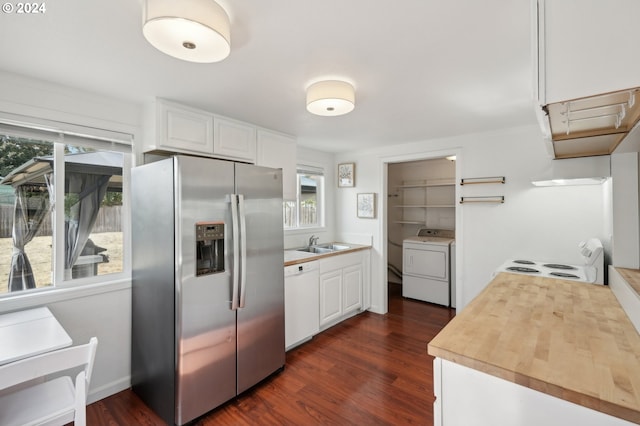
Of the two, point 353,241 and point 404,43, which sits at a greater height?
point 404,43

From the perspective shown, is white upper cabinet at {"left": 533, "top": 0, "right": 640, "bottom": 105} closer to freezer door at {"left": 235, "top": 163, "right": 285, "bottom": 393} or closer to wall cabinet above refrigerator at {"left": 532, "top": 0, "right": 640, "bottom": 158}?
wall cabinet above refrigerator at {"left": 532, "top": 0, "right": 640, "bottom": 158}

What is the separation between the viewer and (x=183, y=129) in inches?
92.2

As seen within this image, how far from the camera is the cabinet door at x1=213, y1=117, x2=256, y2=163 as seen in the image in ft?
8.50

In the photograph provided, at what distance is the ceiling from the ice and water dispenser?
972 millimetres

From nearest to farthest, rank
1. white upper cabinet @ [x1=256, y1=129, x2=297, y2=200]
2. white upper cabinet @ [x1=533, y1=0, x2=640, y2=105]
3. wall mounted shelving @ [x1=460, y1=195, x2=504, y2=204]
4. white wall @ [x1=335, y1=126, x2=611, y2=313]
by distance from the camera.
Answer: white upper cabinet @ [x1=533, y1=0, x2=640, y2=105], white wall @ [x1=335, y1=126, x2=611, y2=313], white upper cabinet @ [x1=256, y1=129, x2=297, y2=200], wall mounted shelving @ [x1=460, y1=195, x2=504, y2=204]

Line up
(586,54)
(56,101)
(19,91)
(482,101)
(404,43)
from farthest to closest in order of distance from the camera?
(482,101)
(56,101)
(19,91)
(404,43)
(586,54)

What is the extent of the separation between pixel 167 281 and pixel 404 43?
2003mm

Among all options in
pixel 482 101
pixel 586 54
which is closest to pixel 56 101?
pixel 586 54

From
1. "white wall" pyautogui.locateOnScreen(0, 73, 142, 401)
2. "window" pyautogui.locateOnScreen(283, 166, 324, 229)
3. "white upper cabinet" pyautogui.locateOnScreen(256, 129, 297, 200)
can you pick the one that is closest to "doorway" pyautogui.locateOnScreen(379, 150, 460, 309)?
"window" pyautogui.locateOnScreen(283, 166, 324, 229)

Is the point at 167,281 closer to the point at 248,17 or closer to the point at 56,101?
the point at 56,101

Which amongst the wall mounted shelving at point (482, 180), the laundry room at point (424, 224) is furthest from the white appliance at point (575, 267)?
the laundry room at point (424, 224)

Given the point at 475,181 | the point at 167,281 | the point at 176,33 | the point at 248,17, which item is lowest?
the point at 167,281

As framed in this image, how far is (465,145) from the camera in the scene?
11.0ft

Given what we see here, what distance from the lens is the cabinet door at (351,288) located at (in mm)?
3580
